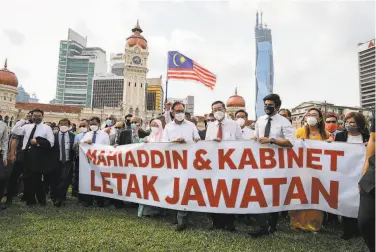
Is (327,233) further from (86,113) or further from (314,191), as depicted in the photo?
(86,113)

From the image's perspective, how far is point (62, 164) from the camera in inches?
234

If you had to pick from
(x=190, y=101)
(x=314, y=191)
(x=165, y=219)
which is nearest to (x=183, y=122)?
(x=165, y=219)

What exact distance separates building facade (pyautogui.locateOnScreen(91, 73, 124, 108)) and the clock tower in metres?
23.3

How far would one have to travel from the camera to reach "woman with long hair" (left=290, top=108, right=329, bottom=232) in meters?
4.00

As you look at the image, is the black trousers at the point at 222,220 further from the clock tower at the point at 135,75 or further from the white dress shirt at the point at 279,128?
the clock tower at the point at 135,75

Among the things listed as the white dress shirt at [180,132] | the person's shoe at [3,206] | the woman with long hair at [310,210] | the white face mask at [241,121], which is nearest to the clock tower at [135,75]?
the person's shoe at [3,206]

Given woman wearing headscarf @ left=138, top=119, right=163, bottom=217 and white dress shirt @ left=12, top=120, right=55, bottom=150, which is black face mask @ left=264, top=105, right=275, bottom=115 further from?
white dress shirt @ left=12, top=120, right=55, bottom=150

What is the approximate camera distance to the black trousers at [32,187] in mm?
5586

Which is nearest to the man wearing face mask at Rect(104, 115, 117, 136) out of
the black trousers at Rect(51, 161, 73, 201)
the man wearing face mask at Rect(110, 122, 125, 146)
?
the man wearing face mask at Rect(110, 122, 125, 146)

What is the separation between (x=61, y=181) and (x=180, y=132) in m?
3.06

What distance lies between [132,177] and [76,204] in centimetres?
185

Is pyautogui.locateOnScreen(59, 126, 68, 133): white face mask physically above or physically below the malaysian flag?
below

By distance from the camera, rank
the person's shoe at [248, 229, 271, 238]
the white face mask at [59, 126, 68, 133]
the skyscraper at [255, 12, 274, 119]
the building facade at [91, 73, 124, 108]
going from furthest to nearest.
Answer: the building facade at [91, 73, 124, 108], the skyscraper at [255, 12, 274, 119], the white face mask at [59, 126, 68, 133], the person's shoe at [248, 229, 271, 238]

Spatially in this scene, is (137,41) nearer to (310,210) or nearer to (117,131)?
(117,131)
